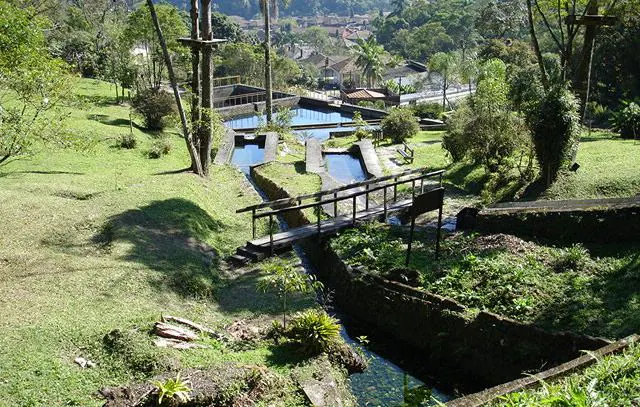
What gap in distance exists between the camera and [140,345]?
952cm

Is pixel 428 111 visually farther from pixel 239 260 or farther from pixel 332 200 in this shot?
pixel 239 260

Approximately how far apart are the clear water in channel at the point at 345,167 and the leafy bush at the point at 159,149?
740cm

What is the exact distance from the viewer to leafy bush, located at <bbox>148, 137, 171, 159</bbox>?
26.4 metres

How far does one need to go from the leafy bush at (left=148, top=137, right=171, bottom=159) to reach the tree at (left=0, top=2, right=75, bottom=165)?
7061 mm

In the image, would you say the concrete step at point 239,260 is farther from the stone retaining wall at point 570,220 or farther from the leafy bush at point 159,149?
the leafy bush at point 159,149

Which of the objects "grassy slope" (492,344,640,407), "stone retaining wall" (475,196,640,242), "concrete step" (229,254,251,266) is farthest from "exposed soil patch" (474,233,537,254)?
"grassy slope" (492,344,640,407)

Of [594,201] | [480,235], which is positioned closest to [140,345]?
[480,235]

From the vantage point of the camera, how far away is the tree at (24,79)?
1562 centimetres

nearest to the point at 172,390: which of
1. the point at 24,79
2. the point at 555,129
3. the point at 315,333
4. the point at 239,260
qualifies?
the point at 315,333

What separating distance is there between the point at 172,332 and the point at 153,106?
23.5 m

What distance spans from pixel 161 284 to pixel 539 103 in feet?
39.2

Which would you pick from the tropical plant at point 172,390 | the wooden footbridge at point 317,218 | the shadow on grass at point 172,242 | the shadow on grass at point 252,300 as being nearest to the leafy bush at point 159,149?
the wooden footbridge at point 317,218

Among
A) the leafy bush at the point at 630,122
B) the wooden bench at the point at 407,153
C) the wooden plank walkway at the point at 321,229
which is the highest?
the leafy bush at the point at 630,122

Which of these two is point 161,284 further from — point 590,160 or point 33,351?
point 590,160
